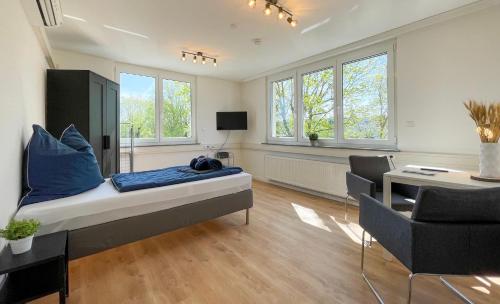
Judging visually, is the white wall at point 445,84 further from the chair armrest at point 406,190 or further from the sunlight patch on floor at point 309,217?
the sunlight patch on floor at point 309,217

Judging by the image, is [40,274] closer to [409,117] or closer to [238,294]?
[238,294]

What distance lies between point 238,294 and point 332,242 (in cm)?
127

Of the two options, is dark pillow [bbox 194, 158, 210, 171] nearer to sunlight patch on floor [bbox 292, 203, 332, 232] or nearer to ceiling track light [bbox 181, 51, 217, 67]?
sunlight patch on floor [bbox 292, 203, 332, 232]

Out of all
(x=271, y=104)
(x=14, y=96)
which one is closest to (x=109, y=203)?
(x=14, y=96)

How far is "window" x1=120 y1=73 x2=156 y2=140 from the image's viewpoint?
453 centimetres

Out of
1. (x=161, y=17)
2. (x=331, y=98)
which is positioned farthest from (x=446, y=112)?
(x=161, y=17)

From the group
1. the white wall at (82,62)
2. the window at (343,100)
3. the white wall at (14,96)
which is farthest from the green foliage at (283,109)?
the white wall at (14,96)

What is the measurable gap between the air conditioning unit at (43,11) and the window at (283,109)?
3.83 m

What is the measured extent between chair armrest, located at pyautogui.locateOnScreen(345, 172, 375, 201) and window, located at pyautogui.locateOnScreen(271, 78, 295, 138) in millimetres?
2269

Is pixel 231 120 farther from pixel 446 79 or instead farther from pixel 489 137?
pixel 489 137

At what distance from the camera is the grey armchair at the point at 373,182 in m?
2.30

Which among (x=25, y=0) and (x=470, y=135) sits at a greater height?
(x=25, y=0)

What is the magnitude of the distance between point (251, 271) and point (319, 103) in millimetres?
3350

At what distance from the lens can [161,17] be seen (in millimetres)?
2773
